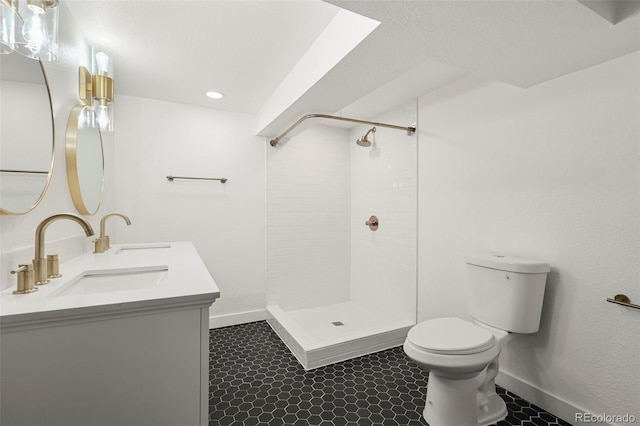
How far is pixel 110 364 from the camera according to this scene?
0.85 meters

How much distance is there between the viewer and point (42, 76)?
46.2 inches

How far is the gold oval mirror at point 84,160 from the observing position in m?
1.49

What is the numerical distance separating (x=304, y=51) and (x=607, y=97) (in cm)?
160

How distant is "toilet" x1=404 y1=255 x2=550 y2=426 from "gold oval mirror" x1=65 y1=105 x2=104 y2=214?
1.92 m

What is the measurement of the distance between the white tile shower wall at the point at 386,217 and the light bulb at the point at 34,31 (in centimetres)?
234

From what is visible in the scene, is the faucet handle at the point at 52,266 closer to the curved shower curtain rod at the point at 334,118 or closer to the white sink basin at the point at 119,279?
the white sink basin at the point at 119,279

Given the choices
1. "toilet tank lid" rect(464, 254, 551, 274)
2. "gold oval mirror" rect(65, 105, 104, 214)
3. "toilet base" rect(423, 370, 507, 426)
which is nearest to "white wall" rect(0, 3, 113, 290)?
"gold oval mirror" rect(65, 105, 104, 214)

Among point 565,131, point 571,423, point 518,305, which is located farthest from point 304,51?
point 571,423

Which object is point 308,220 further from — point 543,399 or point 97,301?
point 97,301

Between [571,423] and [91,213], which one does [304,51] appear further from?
[571,423]

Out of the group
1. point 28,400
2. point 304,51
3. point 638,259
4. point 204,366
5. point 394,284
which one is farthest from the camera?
point 394,284

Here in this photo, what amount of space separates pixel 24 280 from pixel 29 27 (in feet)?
2.59

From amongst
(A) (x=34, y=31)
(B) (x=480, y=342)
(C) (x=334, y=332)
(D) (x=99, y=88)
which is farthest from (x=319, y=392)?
(D) (x=99, y=88)

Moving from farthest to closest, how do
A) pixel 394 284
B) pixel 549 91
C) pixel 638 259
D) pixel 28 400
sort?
pixel 394 284
pixel 549 91
pixel 638 259
pixel 28 400
